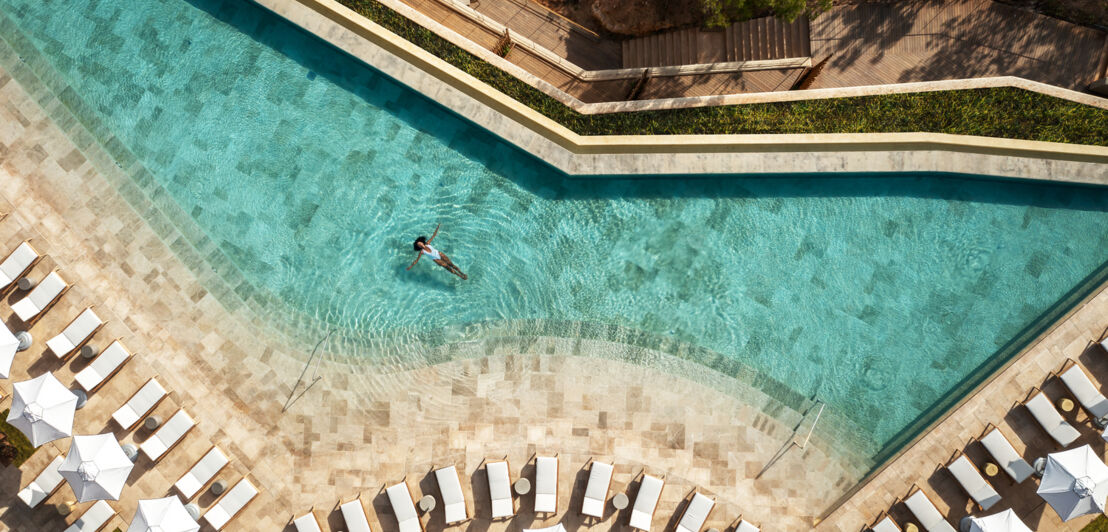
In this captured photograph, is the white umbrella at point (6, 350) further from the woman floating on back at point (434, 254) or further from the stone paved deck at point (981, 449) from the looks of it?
the stone paved deck at point (981, 449)

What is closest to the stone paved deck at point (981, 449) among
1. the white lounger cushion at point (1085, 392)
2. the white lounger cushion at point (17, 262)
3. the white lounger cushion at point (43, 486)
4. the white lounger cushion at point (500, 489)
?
the white lounger cushion at point (1085, 392)

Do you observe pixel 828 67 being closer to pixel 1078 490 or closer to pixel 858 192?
pixel 858 192

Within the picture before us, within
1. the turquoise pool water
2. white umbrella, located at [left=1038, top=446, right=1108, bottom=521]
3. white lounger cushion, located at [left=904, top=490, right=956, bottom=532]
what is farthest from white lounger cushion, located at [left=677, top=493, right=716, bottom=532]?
white umbrella, located at [left=1038, top=446, right=1108, bottom=521]

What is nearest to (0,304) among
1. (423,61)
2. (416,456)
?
(416,456)

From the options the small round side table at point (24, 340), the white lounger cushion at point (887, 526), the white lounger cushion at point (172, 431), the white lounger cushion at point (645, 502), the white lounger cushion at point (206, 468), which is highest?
the small round side table at point (24, 340)

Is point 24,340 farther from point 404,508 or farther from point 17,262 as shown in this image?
point 404,508

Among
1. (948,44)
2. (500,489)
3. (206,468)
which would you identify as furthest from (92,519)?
(948,44)
